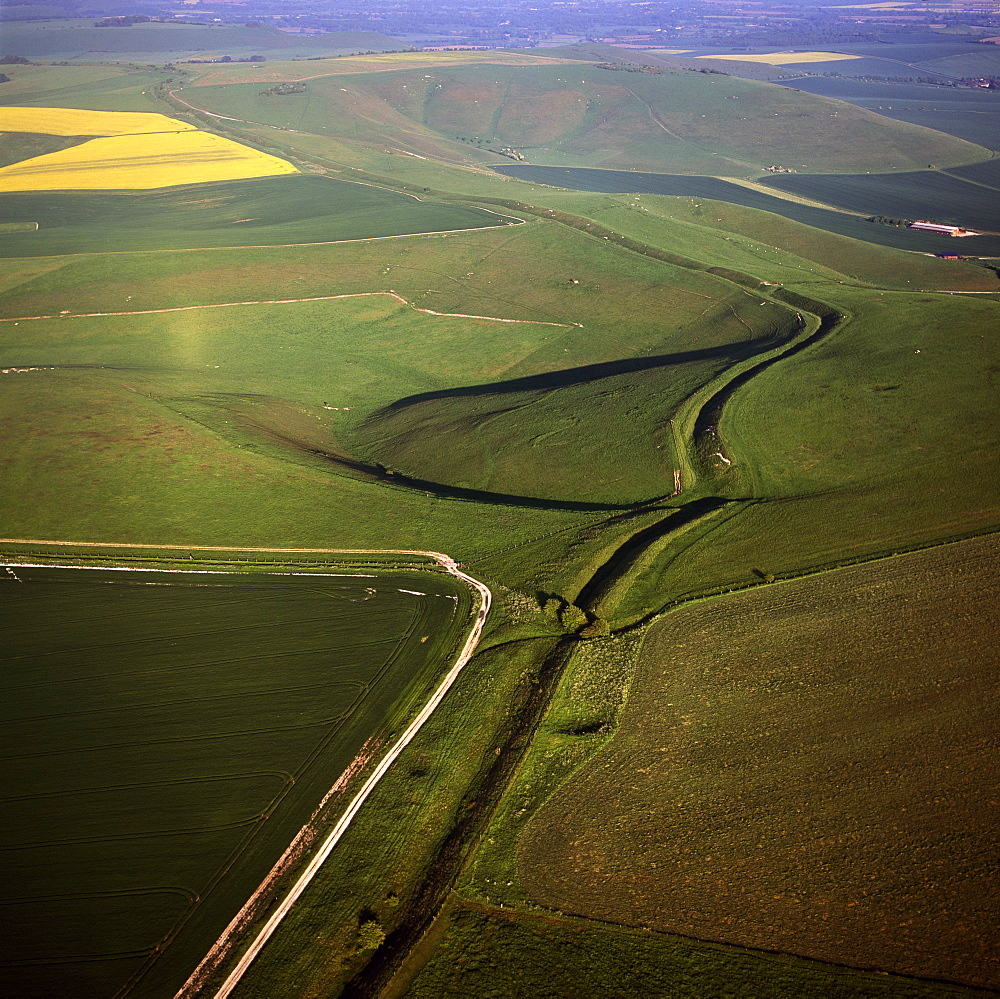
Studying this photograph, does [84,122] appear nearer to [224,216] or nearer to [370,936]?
[224,216]

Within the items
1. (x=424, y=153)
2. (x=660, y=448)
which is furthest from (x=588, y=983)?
(x=424, y=153)

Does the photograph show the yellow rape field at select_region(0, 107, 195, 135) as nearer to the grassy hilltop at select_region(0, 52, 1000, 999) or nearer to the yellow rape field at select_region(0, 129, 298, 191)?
the yellow rape field at select_region(0, 129, 298, 191)

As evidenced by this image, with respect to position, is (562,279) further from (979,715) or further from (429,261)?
(979,715)

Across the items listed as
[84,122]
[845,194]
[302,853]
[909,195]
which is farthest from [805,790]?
[84,122]

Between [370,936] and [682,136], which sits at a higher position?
[682,136]

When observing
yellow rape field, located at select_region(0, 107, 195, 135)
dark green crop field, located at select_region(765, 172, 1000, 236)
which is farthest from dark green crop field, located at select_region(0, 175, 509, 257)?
dark green crop field, located at select_region(765, 172, 1000, 236)

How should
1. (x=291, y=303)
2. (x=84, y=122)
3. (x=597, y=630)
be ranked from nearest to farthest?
1. (x=597, y=630)
2. (x=291, y=303)
3. (x=84, y=122)

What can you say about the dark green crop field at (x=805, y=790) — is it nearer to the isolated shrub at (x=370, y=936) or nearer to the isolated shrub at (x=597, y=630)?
the isolated shrub at (x=597, y=630)

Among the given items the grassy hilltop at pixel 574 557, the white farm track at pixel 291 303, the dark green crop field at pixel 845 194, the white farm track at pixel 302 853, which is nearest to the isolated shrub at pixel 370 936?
the grassy hilltop at pixel 574 557
